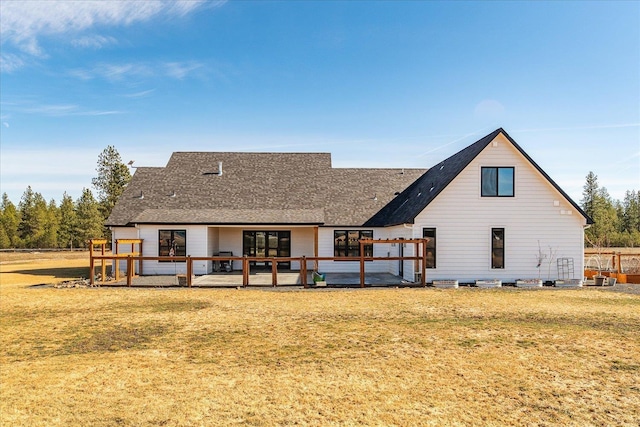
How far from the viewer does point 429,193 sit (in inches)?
798

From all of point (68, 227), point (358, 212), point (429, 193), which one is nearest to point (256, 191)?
point (358, 212)

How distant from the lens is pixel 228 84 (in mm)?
24203

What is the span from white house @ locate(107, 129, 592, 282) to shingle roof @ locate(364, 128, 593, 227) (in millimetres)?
74

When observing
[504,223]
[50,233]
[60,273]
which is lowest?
[60,273]

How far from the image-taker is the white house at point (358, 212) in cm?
1941

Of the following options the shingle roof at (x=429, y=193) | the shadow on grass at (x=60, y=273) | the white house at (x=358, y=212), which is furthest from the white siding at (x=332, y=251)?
the shadow on grass at (x=60, y=273)

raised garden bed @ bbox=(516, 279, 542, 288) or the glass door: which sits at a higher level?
the glass door

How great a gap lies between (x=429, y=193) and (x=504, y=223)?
138 inches

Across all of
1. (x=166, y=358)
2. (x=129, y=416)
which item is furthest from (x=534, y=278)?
(x=129, y=416)

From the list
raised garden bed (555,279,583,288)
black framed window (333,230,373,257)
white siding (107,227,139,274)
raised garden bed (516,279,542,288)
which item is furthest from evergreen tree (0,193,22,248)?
raised garden bed (555,279,583,288)

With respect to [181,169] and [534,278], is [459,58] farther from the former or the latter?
[181,169]

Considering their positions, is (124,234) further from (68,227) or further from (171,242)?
(68,227)

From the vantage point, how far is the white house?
63.7ft

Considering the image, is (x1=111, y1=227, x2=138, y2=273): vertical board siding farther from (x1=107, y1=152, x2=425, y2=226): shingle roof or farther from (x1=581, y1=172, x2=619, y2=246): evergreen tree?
(x1=581, y1=172, x2=619, y2=246): evergreen tree
